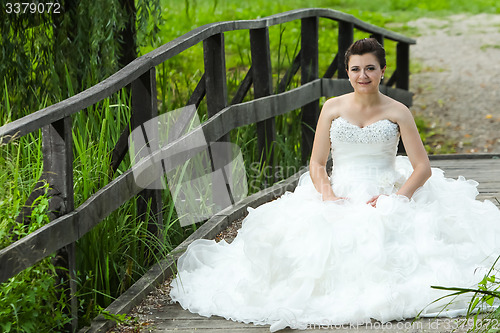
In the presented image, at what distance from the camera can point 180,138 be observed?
4297 mm

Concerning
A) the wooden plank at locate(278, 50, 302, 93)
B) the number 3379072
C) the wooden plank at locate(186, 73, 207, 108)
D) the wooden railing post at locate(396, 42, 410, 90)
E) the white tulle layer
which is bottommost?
the wooden railing post at locate(396, 42, 410, 90)

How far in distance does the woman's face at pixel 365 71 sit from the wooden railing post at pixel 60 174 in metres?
1.65

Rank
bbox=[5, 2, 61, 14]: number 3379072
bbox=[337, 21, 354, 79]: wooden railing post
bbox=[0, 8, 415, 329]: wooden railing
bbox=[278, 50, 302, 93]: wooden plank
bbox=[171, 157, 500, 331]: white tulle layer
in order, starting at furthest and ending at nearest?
bbox=[337, 21, 354, 79]: wooden railing post < bbox=[278, 50, 302, 93]: wooden plank < bbox=[5, 2, 61, 14]: number 3379072 < bbox=[171, 157, 500, 331]: white tulle layer < bbox=[0, 8, 415, 329]: wooden railing

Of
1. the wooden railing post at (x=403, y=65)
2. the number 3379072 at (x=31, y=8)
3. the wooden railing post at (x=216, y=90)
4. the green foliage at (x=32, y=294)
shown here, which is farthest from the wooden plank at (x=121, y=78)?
the wooden railing post at (x=403, y=65)

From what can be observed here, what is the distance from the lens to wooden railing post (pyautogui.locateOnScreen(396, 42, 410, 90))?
31.9ft

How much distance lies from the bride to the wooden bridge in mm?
221

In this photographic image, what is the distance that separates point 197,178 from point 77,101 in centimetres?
194

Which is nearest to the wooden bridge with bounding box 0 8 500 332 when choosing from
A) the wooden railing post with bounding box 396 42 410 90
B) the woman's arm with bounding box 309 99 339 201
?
the woman's arm with bounding box 309 99 339 201

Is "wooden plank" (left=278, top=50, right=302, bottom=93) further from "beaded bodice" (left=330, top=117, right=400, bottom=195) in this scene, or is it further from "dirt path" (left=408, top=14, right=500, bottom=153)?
"dirt path" (left=408, top=14, right=500, bottom=153)

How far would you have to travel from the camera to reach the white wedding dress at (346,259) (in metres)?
3.25

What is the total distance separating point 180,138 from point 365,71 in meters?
1.13

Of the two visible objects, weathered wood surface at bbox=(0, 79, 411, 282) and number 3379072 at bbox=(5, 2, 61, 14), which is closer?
weathered wood surface at bbox=(0, 79, 411, 282)

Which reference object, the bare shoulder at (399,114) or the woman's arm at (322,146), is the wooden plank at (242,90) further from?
the bare shoulder at (399,114)

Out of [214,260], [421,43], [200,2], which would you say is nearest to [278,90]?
[214,260]
